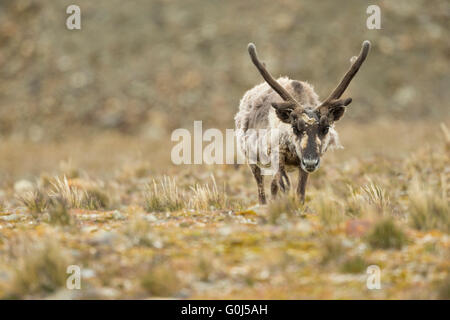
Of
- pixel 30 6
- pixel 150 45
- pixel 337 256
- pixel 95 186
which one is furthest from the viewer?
pixel 30 6

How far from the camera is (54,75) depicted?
30.7 meters

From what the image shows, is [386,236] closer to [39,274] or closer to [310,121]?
[310,121]

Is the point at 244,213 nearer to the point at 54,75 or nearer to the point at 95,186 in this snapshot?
the point at 95,186

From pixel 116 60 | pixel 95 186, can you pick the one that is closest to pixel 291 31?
pixel 116 60

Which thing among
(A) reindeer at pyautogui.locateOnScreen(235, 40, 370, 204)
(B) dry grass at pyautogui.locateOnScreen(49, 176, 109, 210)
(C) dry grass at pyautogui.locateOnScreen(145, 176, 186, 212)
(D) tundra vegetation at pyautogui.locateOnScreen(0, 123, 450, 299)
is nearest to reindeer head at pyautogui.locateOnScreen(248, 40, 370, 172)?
(A) reindeer at pyautogui.locateOnScreen(235, 40, 370, 204)

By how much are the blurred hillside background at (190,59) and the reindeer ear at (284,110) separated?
1893 cm

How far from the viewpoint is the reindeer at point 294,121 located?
24.6 feet

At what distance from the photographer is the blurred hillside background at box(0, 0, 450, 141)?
28453mm

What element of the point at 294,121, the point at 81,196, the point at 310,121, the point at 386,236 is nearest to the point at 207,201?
the point at 294,121

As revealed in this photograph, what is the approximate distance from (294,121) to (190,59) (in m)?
23.5

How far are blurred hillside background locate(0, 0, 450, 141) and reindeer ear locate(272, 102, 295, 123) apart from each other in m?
18.9

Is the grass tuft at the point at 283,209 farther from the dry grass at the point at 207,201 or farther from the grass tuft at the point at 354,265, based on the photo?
the grass tuft at the point at 354,265
